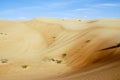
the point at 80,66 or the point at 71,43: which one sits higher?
the point at 71,43

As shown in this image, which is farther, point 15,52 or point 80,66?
point 15,52

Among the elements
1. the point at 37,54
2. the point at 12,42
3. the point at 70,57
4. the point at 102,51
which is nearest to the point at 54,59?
the point at 70,57

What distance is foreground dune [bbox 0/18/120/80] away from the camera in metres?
13.5

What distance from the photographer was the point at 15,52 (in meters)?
24.2

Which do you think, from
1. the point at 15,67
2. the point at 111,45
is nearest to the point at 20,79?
the point at 15,67

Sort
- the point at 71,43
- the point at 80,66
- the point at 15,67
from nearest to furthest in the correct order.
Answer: the point at 80,66, the point at 15,67, the point at 71,43

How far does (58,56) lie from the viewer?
2139 centimetres

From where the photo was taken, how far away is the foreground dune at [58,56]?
44.2 feet

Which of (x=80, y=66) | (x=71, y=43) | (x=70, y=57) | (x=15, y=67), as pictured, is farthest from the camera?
(x=71, y=43)

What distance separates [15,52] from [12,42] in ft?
9.37

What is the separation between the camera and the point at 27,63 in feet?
64.0

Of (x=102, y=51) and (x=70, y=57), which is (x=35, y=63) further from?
(x=102, y=51)

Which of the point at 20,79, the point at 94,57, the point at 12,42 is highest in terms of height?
the point at 12,42

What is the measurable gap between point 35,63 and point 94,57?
14.8ft
